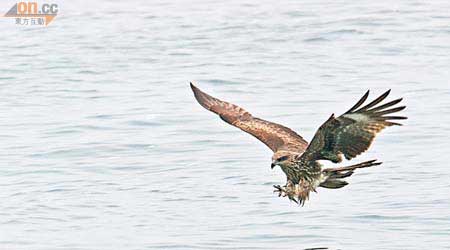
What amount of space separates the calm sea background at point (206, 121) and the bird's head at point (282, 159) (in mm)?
968

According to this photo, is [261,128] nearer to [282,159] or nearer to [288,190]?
[288,190]

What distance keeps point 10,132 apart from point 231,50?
5.41 meters

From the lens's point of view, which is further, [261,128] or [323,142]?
[261,128]

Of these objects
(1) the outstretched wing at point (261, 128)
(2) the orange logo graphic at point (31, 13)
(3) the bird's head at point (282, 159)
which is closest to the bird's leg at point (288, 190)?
(1) the outstretched wing at point (261, 128)

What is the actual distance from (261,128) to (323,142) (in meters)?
1.66

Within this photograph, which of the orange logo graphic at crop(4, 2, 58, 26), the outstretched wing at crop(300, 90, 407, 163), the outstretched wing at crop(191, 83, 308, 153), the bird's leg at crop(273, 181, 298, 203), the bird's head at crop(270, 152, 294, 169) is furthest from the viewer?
the orange logo graphic at crop(4, 2, 58, 26)

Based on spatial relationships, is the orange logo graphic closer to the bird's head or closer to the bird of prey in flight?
the bird of prey in flight

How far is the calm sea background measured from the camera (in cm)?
1162

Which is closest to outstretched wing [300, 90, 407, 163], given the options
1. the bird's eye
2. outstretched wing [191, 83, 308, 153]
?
the bird's eye

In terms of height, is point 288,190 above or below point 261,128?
below

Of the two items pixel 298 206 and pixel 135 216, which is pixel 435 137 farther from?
pixel 135 216

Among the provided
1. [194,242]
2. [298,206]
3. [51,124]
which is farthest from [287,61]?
[194,242]

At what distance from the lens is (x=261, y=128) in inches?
448

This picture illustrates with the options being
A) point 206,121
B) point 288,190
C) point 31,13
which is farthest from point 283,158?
point 31,13
